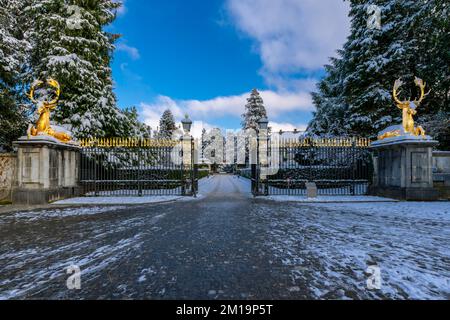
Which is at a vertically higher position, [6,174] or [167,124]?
[167,124]

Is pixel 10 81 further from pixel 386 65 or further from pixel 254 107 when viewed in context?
pixel 254 107

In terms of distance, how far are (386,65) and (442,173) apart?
9.23m

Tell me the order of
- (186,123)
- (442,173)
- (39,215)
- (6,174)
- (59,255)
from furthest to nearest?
(186,123)
(442,173)
(6,174)
(39,215)
(59,255)

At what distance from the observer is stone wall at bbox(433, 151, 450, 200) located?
11.6m

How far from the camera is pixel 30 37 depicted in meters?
16.2

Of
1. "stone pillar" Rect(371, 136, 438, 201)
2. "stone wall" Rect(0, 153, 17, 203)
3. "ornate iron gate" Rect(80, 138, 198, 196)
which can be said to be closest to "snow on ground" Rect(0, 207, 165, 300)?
"ornate iron gate" Rect(80, 138, 198, 196)

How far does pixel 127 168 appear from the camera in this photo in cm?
1555

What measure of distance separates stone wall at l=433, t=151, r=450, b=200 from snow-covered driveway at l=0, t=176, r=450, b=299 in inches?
217

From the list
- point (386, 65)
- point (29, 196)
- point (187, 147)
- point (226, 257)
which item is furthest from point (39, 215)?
point (386, 65)

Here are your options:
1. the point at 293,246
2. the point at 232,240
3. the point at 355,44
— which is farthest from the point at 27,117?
the point at 355,44

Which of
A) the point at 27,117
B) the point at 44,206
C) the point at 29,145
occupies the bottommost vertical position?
the point at 44,206
